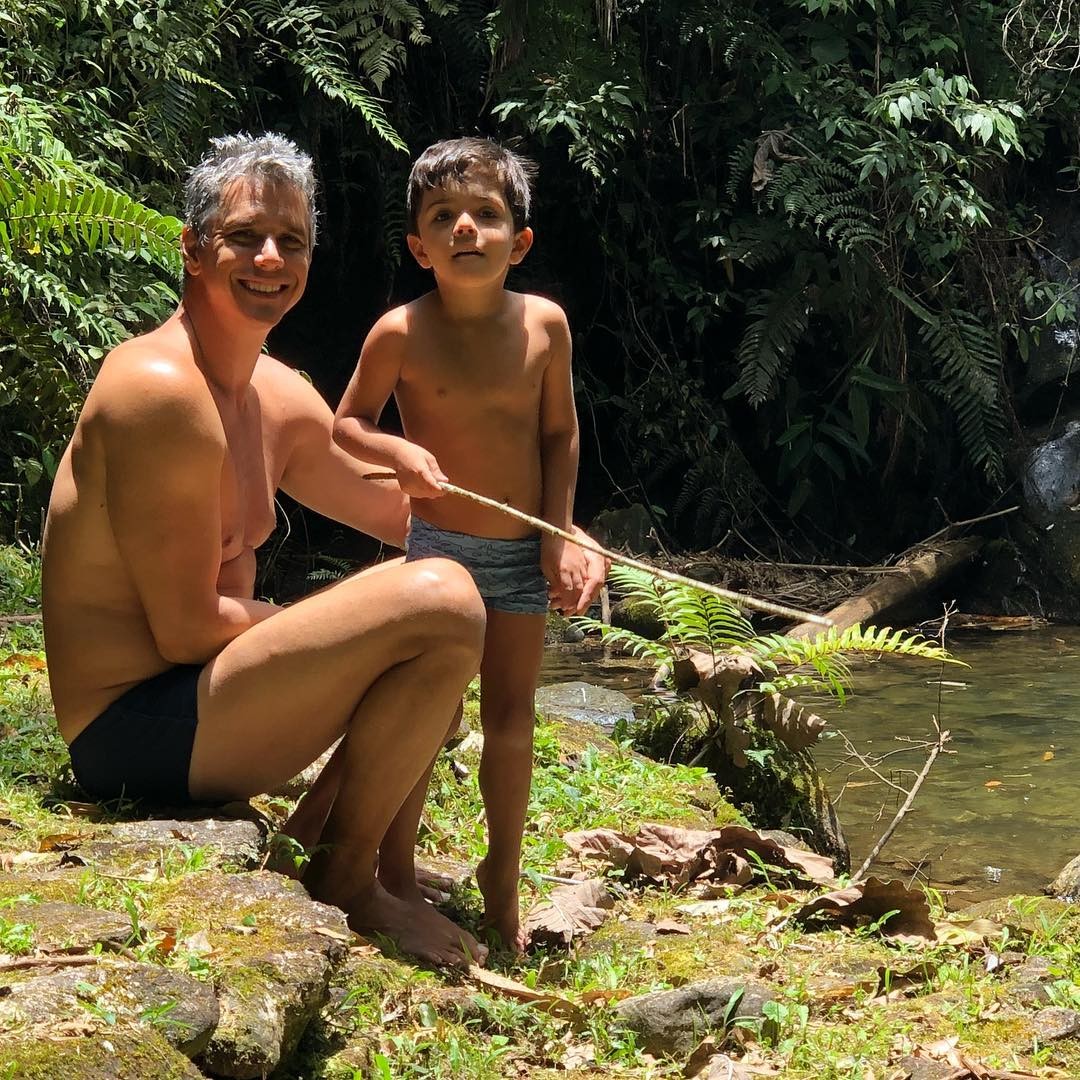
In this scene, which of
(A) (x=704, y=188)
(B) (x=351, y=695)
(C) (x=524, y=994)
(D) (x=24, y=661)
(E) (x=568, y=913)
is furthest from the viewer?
(A) (x=704, y=188)

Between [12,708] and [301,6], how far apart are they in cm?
580

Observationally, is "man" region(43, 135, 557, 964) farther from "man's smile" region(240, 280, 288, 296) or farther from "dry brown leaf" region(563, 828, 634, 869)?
"dry brown leaf" region(563, 828, 634, 869)

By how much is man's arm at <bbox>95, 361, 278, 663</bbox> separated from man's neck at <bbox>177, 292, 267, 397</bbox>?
216mm

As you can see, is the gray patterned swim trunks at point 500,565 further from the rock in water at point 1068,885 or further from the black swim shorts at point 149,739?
the rock in water at point 1068,885

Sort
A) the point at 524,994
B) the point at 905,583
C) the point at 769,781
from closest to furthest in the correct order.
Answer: the point at 524,994 → the point at 769,781 → the point at 905,583

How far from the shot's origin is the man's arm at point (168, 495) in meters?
2.60

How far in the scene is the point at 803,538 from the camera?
1010 cm

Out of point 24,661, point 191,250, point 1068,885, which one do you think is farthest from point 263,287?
point 1068,885

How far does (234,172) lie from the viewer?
2812 mm

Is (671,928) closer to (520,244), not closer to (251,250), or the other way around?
(520,244)

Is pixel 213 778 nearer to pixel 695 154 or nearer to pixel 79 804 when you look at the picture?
pixel 79 804

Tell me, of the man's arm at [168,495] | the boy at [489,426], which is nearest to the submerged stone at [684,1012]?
the boy at [489,426]

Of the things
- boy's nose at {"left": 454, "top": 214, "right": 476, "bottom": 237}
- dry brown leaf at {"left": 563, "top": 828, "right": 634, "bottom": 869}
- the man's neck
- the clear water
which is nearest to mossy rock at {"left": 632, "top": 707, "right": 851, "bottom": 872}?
the clear water

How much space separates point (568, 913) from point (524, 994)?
0.56 m
